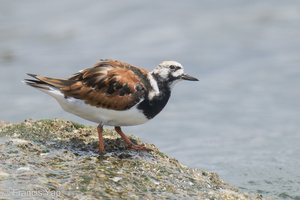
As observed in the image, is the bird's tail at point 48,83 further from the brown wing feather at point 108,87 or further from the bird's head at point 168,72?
the bird's head at point 168,72

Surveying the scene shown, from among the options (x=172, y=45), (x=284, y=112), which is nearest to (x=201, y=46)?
(x=172, y=45)

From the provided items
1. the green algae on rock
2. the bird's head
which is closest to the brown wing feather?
the bird's head

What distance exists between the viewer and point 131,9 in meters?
16.7

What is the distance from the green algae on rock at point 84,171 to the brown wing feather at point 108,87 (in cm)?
60

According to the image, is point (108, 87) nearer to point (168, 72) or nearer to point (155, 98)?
point (155, 98)

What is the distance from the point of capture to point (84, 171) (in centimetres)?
577

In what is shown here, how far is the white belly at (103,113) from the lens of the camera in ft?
21.1

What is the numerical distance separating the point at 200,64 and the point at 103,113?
7761 mm

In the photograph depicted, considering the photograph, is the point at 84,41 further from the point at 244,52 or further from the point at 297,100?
the point at 297,100

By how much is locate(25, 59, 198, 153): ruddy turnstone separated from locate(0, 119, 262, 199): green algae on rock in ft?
1.05

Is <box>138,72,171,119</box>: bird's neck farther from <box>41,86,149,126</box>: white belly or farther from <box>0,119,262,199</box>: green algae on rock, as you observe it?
<box>0,119,262,199</box>: green algae on rock

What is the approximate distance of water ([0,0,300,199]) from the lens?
11.1m

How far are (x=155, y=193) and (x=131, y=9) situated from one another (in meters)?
11.9

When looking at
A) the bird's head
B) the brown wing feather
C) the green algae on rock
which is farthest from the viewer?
the bird's head
